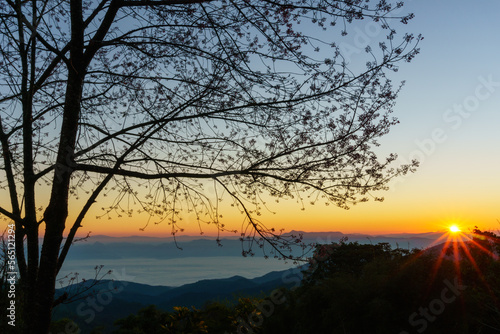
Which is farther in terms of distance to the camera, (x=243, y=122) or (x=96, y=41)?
(x=243, y=122)

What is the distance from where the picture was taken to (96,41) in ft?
18.7

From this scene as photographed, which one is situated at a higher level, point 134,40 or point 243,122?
point 134,40

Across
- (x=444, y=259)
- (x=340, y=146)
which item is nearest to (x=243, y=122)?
(x=340, y=146)

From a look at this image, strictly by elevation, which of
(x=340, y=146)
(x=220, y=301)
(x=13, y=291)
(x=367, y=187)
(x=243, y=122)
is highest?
(x=243, y=122)

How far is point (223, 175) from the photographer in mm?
6230

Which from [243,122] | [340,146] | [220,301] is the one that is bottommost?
[220,301]

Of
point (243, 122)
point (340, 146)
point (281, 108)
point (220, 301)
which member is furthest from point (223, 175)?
point (220, 301)

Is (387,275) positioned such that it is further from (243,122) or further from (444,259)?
(243,122)

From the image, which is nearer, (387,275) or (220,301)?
(387,275)

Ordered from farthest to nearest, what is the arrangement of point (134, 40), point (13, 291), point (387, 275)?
point (13, 291)
point (134, 40)
point (387, 275)

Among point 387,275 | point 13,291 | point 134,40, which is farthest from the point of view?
point 13,291

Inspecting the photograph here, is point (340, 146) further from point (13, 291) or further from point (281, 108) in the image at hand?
point (13, 291)

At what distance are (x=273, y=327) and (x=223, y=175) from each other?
2.62 meters

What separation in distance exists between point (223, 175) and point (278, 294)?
2342 mm
